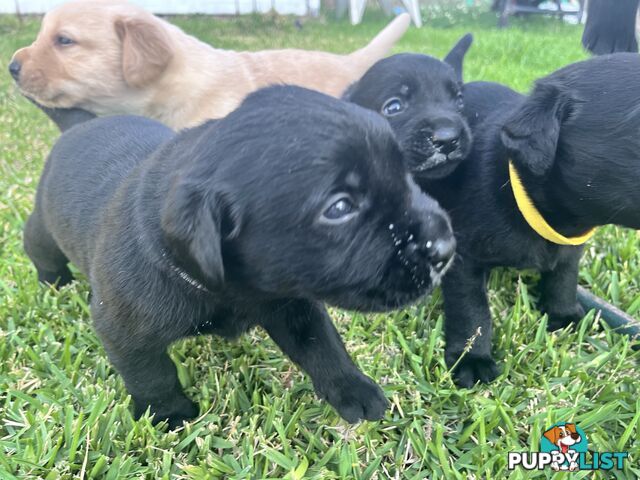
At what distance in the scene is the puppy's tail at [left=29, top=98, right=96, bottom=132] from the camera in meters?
3.67

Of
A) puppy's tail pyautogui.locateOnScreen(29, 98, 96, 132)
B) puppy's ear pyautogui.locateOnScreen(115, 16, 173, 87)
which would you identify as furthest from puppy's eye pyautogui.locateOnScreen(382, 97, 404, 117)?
puppy's tail pyautogui.locateOnScreen(29, 98, 96, 132)

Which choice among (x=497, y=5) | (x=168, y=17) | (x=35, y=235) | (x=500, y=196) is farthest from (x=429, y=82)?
(x=497, y=5)

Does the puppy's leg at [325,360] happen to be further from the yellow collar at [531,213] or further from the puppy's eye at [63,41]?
the puppy's eye at [63,41]

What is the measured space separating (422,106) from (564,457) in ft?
5.39

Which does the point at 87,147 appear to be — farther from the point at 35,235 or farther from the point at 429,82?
the point at 429,82

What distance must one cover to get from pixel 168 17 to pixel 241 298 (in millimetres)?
10540

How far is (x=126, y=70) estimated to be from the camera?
12.7ft

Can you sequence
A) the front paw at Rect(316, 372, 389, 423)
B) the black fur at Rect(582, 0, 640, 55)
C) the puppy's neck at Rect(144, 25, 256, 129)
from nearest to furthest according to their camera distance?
the front paw at Rect(316, 372, 389, 423) → the black fur at Rect(582, 0, 640, 55) → the puppy's neck at Rect(144, 25, 256, 129)

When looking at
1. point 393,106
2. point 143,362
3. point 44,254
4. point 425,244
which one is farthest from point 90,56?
point 425,244

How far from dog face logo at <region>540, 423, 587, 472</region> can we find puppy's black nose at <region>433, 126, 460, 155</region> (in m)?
1.12

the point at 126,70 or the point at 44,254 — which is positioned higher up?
the point at 126,70

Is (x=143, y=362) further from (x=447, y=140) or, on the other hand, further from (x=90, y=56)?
(x=90, y=56)

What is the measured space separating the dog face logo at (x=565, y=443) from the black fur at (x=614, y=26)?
1.92 metres

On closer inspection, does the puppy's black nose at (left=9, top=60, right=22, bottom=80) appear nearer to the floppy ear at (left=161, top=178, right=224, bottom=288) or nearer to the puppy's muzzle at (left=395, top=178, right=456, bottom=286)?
the floppy ear at (left=161, top=178, right=224, bottom=288)
